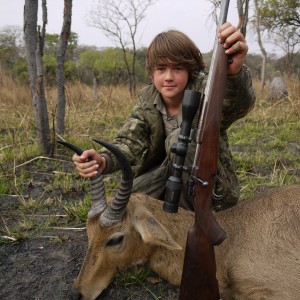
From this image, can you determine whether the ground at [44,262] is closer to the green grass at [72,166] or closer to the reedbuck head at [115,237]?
the green grass at [72,166]

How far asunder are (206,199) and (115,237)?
74cm

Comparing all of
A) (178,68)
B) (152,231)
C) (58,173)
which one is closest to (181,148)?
(152,231)

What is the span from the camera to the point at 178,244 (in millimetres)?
2684

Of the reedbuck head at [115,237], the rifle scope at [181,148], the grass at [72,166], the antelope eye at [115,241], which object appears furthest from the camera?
the grass at [72,166]

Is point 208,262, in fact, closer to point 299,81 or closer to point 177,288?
point 177,288

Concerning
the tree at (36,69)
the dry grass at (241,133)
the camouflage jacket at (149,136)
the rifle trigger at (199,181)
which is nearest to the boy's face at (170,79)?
the camouflage jacket at (149,136)

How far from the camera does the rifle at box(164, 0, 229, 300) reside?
2320 millimetres

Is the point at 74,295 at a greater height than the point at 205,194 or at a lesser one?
lesser

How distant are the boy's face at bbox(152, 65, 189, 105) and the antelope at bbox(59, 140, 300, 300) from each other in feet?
3.24

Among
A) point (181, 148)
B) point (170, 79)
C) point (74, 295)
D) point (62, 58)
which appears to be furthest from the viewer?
point (62, 58)

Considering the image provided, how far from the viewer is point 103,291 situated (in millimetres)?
2723

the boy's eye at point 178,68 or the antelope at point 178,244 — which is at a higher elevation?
the boy's eye at point 178,68

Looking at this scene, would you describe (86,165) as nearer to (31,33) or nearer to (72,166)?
(72,166)

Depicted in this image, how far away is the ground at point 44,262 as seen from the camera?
2814 mm
